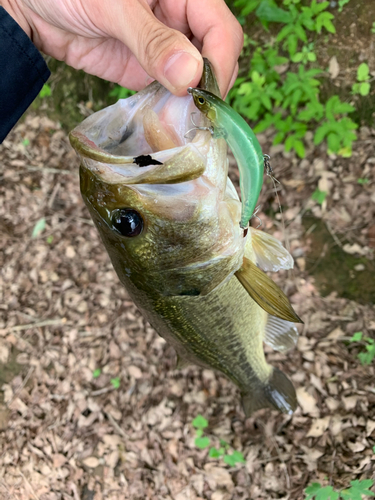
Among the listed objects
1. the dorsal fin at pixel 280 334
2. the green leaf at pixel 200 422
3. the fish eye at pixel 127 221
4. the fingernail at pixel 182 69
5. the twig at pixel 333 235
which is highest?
the fingernail at pixel 182 69

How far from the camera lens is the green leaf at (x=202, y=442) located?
3.17m

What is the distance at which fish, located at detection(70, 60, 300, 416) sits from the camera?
128 centimetres

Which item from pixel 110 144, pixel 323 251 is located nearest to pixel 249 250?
pixel 110 144

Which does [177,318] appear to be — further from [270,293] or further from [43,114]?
[43,114]

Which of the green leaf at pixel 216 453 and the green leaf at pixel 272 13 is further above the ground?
the green leaf at pixel 272 13

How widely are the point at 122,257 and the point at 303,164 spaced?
2.42 m

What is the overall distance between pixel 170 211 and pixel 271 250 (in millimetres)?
619

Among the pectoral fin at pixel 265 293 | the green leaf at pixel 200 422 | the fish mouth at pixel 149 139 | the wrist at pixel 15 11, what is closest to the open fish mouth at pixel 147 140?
the fish mouth at pixel 149 139

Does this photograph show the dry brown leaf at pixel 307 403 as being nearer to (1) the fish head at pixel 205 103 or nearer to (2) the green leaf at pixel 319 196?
(2) the green leaf at pixel 319 196

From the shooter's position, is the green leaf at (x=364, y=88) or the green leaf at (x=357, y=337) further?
the green leaf at (x=357, y=337)

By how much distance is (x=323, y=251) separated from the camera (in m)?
3.24

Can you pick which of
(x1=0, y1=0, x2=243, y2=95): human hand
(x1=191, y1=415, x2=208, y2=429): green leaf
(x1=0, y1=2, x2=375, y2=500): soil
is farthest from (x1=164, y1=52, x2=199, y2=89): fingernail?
(x1=191, y1=415, x2=208, y2=429): green leaf

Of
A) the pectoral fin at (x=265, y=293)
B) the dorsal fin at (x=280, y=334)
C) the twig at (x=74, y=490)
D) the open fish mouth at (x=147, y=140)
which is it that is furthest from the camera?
the twig at (x=74, y=490)

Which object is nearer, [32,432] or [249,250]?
[249,250]
